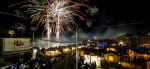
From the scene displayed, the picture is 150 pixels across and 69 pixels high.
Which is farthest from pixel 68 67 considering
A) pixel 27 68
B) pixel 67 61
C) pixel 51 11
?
pixel 51 11

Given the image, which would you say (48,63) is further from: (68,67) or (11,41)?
(68,67)

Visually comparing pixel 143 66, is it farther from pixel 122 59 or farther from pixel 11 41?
pixel 11 41

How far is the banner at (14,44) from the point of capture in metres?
9.96

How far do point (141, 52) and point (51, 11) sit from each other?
16.9 meters

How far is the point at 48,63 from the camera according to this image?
43.5ft

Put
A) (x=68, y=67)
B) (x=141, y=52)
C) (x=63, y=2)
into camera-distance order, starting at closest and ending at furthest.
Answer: (x=68, y=67) → (x=63, y=2) → (x=141, y=52)

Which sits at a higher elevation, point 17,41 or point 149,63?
point 17,41

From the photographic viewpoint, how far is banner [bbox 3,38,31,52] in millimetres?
9956

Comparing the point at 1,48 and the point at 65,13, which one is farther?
the point at 65,13

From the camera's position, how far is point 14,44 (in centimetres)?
1072

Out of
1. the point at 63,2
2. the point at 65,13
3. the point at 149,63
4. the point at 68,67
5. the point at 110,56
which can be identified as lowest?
the point at 110,56

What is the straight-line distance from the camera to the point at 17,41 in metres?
11.0

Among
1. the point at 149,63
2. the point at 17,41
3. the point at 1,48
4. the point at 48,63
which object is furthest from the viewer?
the point at 149,63

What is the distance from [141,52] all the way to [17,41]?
2064 centimetres
